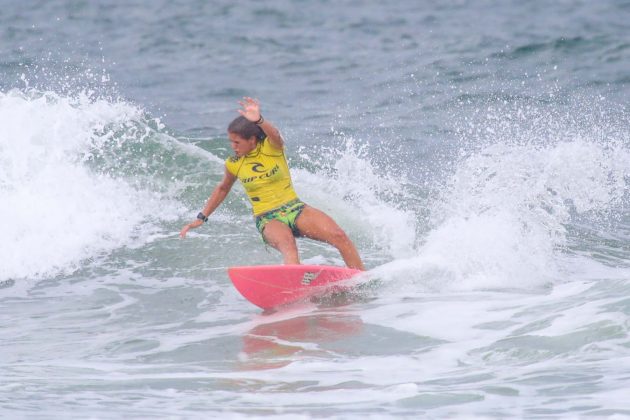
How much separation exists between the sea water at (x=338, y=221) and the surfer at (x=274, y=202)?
1.61 ft

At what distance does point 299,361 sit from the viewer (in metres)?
6.99

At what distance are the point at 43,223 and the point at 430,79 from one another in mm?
10085

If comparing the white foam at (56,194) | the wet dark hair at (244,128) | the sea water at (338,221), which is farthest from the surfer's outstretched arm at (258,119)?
the white foam at (56,194)

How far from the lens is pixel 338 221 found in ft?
38.9

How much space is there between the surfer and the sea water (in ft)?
1.61

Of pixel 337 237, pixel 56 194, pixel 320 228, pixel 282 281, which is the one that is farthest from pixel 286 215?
pixel 56 194

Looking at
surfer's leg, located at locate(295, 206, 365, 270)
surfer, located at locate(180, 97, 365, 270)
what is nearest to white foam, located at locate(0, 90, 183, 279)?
surfer, located at locate(180, 97, 365, 270)

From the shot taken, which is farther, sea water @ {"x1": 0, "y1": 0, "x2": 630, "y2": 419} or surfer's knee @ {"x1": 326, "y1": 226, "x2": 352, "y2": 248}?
surfer's knee @ {"x1": 326, "y1": 226, "x2": 352, "y2": 248}

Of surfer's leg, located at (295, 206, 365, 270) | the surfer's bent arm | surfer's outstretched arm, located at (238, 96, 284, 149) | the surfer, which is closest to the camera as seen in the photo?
surfer's outstretched arm, located at (238, 96, 284, 149)

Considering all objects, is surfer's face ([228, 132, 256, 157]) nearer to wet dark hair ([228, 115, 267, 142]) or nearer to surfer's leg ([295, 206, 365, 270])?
wet dark hair ([228, 115, 267, 142])

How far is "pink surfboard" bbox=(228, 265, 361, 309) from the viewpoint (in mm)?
8508

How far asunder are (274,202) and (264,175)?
0.88 ft

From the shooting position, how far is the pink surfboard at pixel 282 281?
851cm

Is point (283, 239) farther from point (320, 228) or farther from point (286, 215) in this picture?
point (320, 228)
